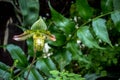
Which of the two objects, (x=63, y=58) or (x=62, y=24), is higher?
(x=62, y=24)

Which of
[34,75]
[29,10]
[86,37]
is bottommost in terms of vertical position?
[34,75]

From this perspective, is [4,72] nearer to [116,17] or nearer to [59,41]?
[59,41]

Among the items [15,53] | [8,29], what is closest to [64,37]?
[15,53]

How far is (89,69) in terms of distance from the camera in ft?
4.89

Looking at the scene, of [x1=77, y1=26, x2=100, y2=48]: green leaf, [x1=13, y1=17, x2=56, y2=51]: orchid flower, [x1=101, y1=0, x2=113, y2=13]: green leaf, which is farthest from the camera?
[x1=101, y1=0, x2=113, y2=13]: green leaf

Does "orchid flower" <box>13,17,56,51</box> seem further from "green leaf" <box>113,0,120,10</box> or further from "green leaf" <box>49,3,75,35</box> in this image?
"green leaf" <box>113,0,120,10</box>

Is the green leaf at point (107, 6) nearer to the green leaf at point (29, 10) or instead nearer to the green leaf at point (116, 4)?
the green leaf at point (116, 4)

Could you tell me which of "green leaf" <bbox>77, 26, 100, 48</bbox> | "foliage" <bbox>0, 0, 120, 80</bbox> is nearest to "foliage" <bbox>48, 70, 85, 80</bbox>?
"foliage" <bbox>0, 0, 120, 80</bbox>

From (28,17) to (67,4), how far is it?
581 mm

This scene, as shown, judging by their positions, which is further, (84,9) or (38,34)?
(84,9)

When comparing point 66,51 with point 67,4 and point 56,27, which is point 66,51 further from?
point 67,4


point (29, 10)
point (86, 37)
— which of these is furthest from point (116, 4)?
point (29, 10)

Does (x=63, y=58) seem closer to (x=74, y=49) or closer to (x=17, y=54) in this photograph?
(x=74, y=49)

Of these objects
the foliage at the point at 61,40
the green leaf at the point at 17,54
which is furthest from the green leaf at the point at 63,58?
the green leaf at the point at 17,54
